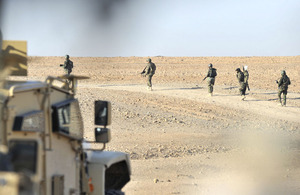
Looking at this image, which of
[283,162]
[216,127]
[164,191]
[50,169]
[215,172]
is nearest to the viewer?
[50,169]

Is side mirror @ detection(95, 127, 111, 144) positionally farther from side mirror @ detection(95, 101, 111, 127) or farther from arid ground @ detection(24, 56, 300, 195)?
arid ground @ detection(24, 56, 300, 195)

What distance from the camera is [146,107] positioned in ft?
67.3

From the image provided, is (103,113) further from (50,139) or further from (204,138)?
(204,138)

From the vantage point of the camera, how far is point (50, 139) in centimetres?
466

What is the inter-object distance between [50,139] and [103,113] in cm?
121

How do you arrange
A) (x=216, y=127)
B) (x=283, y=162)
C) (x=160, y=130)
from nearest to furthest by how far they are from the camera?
(x=283, y=162) < (x=160, y=130) < (x=216, y=127)

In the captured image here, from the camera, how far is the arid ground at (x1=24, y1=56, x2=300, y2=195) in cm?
1087

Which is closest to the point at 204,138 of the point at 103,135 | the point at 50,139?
the point at 103,135

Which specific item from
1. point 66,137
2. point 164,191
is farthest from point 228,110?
point 66,137

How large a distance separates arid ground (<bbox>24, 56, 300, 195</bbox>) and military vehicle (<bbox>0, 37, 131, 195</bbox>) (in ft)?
1.33

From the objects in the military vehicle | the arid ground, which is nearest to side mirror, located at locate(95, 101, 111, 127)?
the military vehicle

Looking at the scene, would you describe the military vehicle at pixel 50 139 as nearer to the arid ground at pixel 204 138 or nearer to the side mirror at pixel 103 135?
the side mirror at pixel 103 135

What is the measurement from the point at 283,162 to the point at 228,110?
8711mm

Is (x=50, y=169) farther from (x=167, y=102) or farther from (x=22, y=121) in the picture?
(x=167, y=102)
